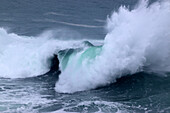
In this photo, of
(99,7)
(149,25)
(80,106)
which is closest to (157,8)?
(149,25)

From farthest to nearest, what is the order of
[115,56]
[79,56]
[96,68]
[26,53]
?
[26,53], [79,56], [115,56], [96,68]

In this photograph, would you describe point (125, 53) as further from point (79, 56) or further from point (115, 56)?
point (79, 56)

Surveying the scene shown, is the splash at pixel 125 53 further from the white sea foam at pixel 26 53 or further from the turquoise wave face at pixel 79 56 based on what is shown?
the white sea foam at pixel 26 53

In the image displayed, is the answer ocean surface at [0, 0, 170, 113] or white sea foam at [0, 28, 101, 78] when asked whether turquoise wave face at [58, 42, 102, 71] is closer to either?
ocean surface at [0, 0, 170, 113]

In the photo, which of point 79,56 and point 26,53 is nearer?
point 79,56

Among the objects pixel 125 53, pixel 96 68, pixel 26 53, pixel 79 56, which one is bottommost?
pixel 96 68

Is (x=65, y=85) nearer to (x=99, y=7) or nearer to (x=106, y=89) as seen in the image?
(x=106, y=89)

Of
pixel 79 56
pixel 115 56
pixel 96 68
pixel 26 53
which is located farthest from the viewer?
pixel 26 53

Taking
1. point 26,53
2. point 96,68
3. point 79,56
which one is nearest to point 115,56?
point 96,68

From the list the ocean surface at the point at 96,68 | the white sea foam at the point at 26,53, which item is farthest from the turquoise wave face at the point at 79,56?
the white sea foam at the point at 26,53

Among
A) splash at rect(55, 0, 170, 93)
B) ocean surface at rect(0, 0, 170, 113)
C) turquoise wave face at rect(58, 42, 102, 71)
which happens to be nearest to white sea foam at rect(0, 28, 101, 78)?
ocean surface at rect(0, 0, 170, 113)
